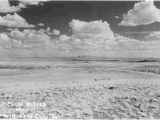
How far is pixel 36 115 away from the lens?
200 inches

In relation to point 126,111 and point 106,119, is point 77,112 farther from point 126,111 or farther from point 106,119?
point 126,111

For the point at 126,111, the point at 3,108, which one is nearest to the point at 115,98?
the point at 126,111

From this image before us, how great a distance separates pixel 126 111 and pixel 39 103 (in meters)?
3.02

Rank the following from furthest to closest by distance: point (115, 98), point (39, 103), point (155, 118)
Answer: point (115, 98)
point (39, 103)
point (155, 118)

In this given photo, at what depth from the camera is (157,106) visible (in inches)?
217

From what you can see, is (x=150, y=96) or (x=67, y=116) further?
(x=150, y=96)

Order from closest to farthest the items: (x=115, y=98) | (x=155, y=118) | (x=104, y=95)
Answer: (x=155, y=118) → (x=115, y=98) → (x=104, y=95)

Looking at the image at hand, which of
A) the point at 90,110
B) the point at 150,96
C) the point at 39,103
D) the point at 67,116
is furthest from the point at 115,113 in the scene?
the point at 39,103

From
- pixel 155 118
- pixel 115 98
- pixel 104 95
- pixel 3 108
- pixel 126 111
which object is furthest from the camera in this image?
pixel 104 95

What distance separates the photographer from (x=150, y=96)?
6520 mm

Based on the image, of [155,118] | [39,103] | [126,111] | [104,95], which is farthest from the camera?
[104,95]

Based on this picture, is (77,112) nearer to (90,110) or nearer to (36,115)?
(90,110)

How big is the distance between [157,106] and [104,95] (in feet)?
6.75

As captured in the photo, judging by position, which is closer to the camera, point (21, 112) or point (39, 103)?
point (21, 112)
